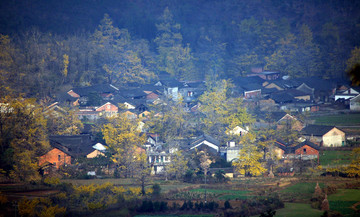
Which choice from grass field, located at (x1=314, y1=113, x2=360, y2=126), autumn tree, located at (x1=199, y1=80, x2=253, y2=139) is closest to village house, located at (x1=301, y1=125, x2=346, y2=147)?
grass field, located at (x1=314, y1=113, x2=360, y2=126)

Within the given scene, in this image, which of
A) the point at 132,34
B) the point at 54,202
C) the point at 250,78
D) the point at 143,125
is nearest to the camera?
the point at 54,202

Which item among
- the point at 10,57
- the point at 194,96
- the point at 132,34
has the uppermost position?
the point at 132,34

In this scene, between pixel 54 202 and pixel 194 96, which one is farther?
pixel 194 96

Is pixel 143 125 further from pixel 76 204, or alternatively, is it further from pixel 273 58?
pixel 273 58

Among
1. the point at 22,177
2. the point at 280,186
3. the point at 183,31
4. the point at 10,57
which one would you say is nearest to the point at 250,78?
the point at 183,31

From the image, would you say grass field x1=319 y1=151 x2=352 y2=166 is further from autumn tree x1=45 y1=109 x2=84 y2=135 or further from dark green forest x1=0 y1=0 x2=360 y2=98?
dark green forest x1=0 y1=0 x2=360 y2=98

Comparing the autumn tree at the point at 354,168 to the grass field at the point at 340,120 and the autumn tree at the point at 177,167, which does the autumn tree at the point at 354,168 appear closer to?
the autumn tree at the point at 177,167
